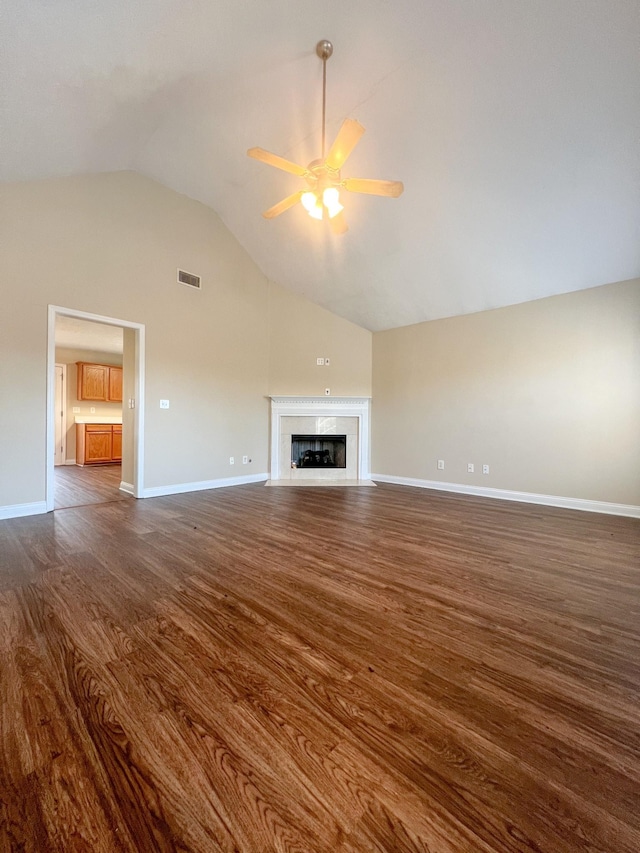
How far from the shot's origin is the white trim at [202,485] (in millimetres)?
4324

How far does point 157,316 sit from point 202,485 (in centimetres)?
231

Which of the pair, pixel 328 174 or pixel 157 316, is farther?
pixel 157 316

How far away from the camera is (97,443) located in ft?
25.5

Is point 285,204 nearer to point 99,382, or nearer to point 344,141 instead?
point 344,141

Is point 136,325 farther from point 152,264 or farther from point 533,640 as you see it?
point 533,640

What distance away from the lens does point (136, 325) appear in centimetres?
412

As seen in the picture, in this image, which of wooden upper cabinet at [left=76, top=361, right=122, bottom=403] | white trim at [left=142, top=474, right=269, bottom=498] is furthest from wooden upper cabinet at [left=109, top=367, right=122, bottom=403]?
white trim at [left=142, top=474, right=269, bottom=498]

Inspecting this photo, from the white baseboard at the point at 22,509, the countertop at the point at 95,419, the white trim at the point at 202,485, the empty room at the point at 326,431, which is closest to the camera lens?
the empty room at the point at 326,431

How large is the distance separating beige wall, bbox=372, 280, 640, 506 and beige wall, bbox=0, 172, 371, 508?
44.0 inches

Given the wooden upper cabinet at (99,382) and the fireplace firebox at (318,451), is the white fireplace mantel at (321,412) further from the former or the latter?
the wooden upper cabinet at (99,382)

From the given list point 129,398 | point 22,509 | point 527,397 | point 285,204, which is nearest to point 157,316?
point 129,398

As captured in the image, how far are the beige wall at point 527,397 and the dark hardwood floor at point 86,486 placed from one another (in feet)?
13.4

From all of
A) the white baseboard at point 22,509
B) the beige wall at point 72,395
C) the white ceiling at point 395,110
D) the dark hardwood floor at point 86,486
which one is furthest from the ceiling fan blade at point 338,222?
the beige wall at point 72,395

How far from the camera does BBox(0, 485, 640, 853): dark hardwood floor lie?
815mm
